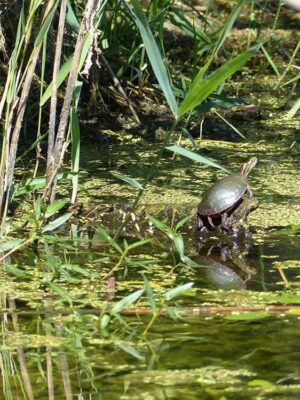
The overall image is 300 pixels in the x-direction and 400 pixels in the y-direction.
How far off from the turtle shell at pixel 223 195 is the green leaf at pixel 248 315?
855mm

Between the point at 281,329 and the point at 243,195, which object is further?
the point at 243,195

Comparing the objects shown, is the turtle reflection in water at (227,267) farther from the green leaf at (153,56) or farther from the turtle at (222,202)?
the green leaf at (153,56)

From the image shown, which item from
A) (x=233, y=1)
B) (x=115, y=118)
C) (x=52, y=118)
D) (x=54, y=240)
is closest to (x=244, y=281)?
(x=54, y=240)

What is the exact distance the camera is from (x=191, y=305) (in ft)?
8.50

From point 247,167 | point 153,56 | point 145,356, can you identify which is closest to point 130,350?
point 145,356

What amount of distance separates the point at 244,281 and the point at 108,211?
755 millimetres

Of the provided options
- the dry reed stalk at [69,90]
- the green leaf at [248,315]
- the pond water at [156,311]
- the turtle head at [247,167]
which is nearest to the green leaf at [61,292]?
the pond water at [156,311]

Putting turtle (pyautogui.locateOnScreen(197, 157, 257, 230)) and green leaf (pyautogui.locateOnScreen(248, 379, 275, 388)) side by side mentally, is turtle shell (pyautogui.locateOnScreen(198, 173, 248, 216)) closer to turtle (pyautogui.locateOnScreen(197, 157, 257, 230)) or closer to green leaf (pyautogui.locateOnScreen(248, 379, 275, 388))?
turtle (pyautogui.locateOnScreen(197, 157, 257, 230))

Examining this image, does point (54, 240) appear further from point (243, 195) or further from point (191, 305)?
point (243, 195)

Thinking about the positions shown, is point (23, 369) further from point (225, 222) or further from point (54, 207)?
point (225, 222)

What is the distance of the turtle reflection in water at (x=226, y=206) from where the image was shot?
338 centimetres

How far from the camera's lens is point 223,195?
344 centimetres

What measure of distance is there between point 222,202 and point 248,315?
3.06ft

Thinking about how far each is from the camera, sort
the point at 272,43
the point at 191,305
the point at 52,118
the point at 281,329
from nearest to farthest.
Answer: the point at 281,329, the point at 191,305, the point at 52,118, the point at 272,43
